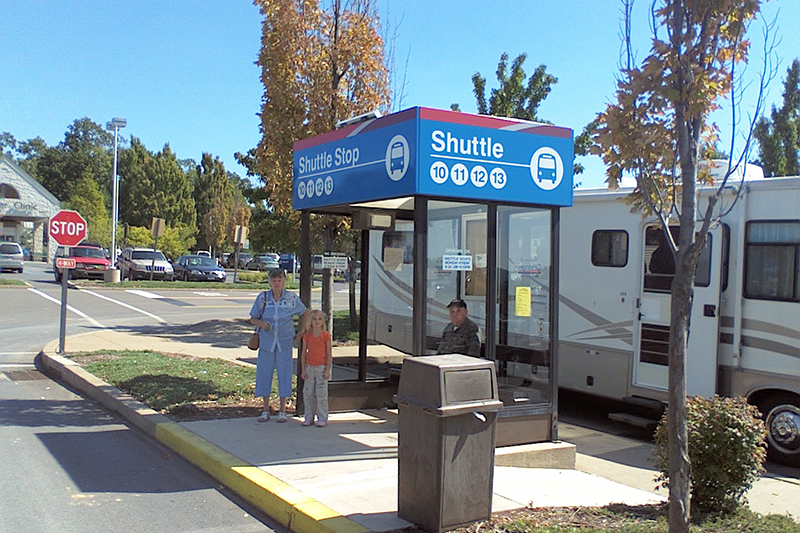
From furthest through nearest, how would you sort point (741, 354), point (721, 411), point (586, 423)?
point (586, 423) → point (741, 354) → point (721, 411)

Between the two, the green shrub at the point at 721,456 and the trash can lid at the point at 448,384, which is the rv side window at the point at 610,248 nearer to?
the green shrub at the point at 721,456

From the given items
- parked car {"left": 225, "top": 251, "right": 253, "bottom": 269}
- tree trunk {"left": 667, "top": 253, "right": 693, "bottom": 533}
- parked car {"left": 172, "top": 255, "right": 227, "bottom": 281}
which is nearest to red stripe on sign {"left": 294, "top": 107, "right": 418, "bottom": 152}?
tree trunk {"left": 667, "top": 253, "right": 693, "bottom": 533}

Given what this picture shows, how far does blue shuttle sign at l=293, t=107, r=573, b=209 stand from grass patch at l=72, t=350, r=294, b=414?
10.6ft

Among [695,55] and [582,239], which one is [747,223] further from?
[695,55]

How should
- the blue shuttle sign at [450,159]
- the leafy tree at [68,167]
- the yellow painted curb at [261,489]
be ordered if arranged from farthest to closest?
the leafy tree at [68,167], the blue shuttle sign at [450,159], the yellow painted curb at [261,489]

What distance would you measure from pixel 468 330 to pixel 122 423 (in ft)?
14.2

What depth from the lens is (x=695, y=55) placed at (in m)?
4.35

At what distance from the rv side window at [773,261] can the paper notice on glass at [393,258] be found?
14.2ft

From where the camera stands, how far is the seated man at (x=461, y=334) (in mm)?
7641

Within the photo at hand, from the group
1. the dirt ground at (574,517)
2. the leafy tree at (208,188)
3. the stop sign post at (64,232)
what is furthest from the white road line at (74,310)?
A: the leafy tree at (208,188)

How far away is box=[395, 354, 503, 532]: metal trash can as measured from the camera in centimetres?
473


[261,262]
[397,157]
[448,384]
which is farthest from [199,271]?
[448,384]

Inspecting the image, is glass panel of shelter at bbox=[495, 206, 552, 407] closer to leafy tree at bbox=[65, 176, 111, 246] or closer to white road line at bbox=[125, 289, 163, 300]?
white road line at bbox=[125, 289, 163, 300]

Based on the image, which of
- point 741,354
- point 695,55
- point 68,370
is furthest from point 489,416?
point 68,370
